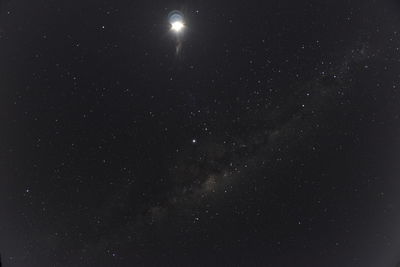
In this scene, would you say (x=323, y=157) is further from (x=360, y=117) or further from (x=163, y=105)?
(x=163, y=105)

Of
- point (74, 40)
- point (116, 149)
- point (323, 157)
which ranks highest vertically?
point (74, 40)

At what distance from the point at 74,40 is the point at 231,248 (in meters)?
4.05

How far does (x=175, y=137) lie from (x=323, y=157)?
241 centimetres

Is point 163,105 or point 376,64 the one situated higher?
point 163,105

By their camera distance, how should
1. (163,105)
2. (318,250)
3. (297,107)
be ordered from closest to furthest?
(163,105)
(297,107)
(318,250)

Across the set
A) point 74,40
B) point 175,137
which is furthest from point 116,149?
point 74,40

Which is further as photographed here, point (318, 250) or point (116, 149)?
point (318, 250)

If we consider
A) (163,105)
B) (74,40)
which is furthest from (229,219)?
(74,40)

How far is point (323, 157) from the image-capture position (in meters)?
5.64

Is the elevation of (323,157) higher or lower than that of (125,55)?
lower

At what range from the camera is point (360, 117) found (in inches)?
225

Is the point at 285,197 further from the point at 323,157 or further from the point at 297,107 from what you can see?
the point at 297,107

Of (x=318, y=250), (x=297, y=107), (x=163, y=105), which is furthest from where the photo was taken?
(x=318, y=250)

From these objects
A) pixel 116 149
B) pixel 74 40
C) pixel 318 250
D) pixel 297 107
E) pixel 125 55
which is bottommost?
pixel 318 250
